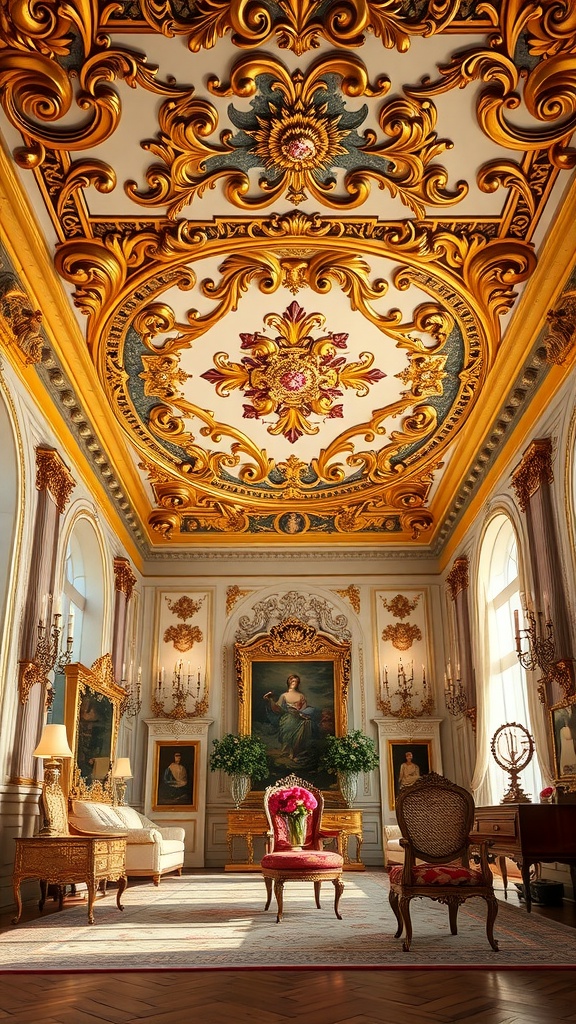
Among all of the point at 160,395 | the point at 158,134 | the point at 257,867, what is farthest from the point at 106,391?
the point at 257,867

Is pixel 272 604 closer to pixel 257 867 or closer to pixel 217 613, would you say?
pixel 217 613

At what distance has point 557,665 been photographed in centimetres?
716

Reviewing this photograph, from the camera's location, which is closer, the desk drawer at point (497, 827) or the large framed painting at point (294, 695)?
the desk drawer at point (497, 827)

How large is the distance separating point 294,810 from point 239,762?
174 inches

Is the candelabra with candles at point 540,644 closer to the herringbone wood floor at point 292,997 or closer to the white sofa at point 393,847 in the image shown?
the white sofa at point 393,847

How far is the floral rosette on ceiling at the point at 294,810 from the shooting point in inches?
285

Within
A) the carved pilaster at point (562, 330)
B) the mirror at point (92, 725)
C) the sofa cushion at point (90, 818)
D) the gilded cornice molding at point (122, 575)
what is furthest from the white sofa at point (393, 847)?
the carved pilaster at point (562, 330)

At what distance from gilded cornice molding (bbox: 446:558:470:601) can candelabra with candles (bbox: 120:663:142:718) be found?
4.77 metres

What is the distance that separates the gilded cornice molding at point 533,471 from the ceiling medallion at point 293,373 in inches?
69.8

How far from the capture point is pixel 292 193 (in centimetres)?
620

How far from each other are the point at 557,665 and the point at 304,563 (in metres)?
6.38

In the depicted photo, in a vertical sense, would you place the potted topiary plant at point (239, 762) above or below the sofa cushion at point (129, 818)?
above

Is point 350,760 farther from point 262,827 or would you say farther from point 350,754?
point 262,827

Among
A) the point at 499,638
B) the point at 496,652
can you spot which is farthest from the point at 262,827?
the point at 499,638
